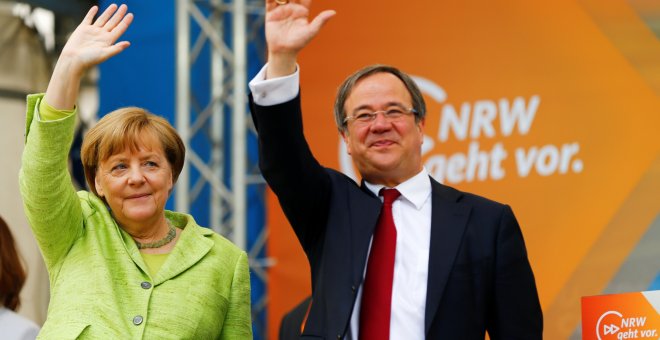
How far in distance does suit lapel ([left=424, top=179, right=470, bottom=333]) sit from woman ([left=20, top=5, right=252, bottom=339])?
56cm

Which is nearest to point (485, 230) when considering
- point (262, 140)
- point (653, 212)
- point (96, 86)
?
point (262, 140)

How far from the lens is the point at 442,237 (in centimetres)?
284

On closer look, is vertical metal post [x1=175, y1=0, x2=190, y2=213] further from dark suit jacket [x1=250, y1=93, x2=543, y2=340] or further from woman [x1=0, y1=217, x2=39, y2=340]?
dark suit jacket [x1=250, y1=93, x2=543, y2=340]

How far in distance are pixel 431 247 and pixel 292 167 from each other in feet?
1.36

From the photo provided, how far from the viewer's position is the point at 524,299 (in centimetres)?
286

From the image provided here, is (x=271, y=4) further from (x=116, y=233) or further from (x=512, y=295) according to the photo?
(x=512, y=295)

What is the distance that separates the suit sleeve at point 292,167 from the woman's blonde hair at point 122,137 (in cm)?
31

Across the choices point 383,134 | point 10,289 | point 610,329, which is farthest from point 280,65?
point 10,289

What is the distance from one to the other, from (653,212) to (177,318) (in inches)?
104

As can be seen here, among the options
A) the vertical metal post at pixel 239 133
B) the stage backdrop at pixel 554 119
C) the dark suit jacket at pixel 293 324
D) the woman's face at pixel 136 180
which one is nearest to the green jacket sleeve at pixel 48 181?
the woman's face at pixel 136 180

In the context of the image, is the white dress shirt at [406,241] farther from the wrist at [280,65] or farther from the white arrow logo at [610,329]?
the white arrow logo at [610,329]

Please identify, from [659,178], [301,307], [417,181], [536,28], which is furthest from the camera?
[536,28]

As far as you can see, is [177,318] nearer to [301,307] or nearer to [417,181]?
[417,181]

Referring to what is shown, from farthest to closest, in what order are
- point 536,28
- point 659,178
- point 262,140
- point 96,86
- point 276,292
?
point 96,86
point 276,292
point 536,28
point 659,178
point 262,140
